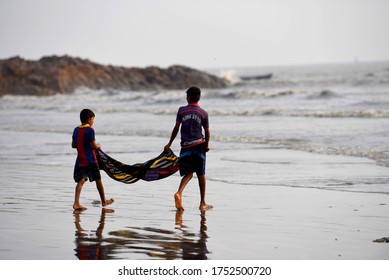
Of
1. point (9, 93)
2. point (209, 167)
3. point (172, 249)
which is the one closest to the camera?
point (172, 249)

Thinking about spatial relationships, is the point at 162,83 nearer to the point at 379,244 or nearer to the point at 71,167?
the point at 71,167

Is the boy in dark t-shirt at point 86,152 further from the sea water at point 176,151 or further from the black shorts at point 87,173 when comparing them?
the sea water at point 176,151

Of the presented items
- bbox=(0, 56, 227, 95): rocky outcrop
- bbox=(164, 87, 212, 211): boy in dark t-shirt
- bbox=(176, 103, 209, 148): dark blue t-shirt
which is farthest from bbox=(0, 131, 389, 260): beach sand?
bbox=(0, 56, 227, 95): rocky outcrop

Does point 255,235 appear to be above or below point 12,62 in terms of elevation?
below

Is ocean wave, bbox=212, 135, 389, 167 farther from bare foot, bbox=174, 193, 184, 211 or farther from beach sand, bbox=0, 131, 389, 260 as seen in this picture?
bare foot, bbox=174, 193, 184, 211

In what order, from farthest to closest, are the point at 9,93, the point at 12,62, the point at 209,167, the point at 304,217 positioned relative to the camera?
the point at 12,62 → the point at 9,93 → the point at 209,167 → the point at 304,217

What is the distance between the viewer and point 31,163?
12906mm

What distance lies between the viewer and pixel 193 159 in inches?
334

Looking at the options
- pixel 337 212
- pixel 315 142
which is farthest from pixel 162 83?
pixel 337 212

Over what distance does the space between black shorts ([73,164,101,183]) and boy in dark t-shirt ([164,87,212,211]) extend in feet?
3.10

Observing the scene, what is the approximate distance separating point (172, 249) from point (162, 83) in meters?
66.0

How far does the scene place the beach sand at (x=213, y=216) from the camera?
241 inches

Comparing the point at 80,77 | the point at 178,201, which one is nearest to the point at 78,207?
→ the point at 178,201

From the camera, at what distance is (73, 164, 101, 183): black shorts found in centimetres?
854
